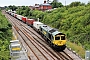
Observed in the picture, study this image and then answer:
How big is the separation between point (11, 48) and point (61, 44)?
786cm

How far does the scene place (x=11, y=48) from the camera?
863 inches

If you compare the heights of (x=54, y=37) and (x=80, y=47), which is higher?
(x=54, y=37)

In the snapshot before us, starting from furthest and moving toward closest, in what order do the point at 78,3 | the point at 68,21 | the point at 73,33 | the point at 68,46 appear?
the point at 78,3
the point at 68,21
the point at 73,33
the point at 68,46

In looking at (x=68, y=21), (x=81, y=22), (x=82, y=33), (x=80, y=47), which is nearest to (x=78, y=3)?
(x=68, y=21)

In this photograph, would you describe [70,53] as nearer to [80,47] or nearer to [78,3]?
[80,47]

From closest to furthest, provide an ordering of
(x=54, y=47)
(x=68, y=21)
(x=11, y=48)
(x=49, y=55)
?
(x=11, y=48)
(x=49, y=55)
(x=54, y=47)
(x=68, y=21)

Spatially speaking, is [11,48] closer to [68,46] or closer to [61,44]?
[61,44]

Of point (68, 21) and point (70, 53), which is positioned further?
point (68, 21)

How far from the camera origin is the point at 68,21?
4481 centimetres

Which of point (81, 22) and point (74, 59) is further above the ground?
point (81, 22)

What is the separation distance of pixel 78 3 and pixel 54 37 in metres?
42.3

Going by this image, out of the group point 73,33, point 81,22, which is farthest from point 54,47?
point 81,22

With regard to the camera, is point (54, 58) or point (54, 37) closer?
point (54, 58)

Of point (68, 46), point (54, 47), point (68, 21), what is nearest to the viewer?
point (54, 47)
